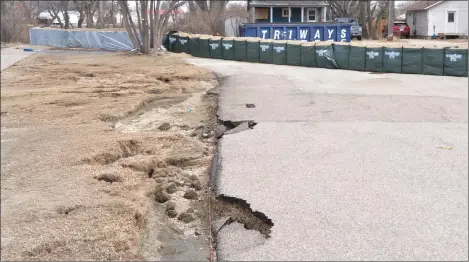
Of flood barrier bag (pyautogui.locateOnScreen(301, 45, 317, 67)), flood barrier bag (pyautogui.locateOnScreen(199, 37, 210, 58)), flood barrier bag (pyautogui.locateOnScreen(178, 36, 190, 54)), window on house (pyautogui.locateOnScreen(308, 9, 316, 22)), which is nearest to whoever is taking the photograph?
flood barrier bag (pyautogui.locateOnScreen(301, 45, 317, 67))

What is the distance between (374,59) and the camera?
19.9 m

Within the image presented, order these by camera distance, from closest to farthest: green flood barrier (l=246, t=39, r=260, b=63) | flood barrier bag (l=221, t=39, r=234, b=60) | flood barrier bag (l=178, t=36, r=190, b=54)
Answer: green flood barrier (l=246, t=39, r=260, b=63), flood barrier bag (l=221, t=39, r=234, b=60), flood barrier bag (l=178, t=36, r=190, b=54)

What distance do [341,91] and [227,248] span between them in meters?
10.9

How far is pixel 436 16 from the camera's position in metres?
44.7

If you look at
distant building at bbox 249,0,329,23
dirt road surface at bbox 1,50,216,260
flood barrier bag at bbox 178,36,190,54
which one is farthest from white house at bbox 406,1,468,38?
dirt road surface at bbox 1,50,216,260

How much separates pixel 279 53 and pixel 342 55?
3.17 m

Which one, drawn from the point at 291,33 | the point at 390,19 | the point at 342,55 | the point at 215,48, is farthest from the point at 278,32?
the point at 342,55

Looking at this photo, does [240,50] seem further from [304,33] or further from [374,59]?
[304,33]

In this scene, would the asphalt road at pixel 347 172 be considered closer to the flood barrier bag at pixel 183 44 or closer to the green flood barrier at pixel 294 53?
the green flood barrier at pixel 294 53

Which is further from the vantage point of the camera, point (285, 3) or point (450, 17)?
point (450, 17)

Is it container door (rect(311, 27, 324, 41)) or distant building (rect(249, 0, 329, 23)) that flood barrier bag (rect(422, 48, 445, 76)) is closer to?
container door (rect(311, 27, 324, 41))

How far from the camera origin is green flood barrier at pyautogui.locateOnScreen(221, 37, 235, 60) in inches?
987

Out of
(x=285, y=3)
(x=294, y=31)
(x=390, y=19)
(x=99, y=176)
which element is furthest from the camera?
(x=285, y=3)

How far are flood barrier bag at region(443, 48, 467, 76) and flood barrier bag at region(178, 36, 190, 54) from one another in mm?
14231
